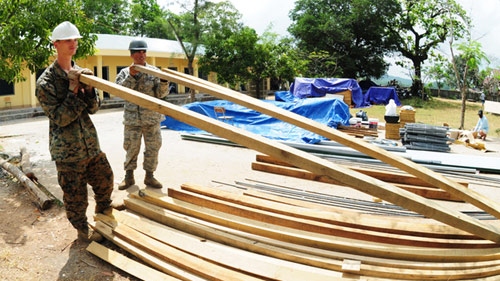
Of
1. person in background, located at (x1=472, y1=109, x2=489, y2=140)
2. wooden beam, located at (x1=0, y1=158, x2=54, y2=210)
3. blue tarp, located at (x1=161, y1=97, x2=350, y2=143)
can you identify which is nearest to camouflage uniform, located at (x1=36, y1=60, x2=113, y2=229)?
wooden beam, located at (x1=0, y1=158, x2=54, y2=210)

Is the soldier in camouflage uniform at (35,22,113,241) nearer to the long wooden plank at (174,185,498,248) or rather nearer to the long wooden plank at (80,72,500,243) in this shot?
the long wooden plank at (174,185,498,248)

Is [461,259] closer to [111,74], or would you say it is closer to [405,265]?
[405,265]

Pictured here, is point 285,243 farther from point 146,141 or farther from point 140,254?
Result: point 146,141

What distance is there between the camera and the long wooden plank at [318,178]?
549 cm

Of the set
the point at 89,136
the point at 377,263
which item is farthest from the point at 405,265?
the point at 89,136

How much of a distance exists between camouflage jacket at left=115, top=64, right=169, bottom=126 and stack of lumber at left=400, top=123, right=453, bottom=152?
7.26 meters

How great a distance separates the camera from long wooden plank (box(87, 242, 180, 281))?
10.1 ft

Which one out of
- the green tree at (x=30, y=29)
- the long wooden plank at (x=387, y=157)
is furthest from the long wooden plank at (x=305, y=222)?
the green tree at (x=30, y=29)

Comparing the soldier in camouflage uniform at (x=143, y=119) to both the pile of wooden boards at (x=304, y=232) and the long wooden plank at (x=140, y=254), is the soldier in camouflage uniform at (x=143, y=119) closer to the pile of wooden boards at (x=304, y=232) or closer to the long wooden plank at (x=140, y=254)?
the pile of wooden boards at (x=304, y=232)

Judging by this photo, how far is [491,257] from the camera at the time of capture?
2.94 metres

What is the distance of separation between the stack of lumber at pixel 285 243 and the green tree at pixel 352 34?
30633 mm

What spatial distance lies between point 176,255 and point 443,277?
1.95 meters

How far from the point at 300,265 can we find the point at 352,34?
34266mm

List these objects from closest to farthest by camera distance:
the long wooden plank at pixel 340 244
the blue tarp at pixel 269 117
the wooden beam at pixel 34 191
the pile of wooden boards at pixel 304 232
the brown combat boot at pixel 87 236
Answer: the pile of wooden boards at pixel 304 232 < the long wooden plank at pixel 340 244 < the brown combat boot at pixel 87 236 < the wooden beam at pixel 34 191 < the blue tarp at pixel 269 117
